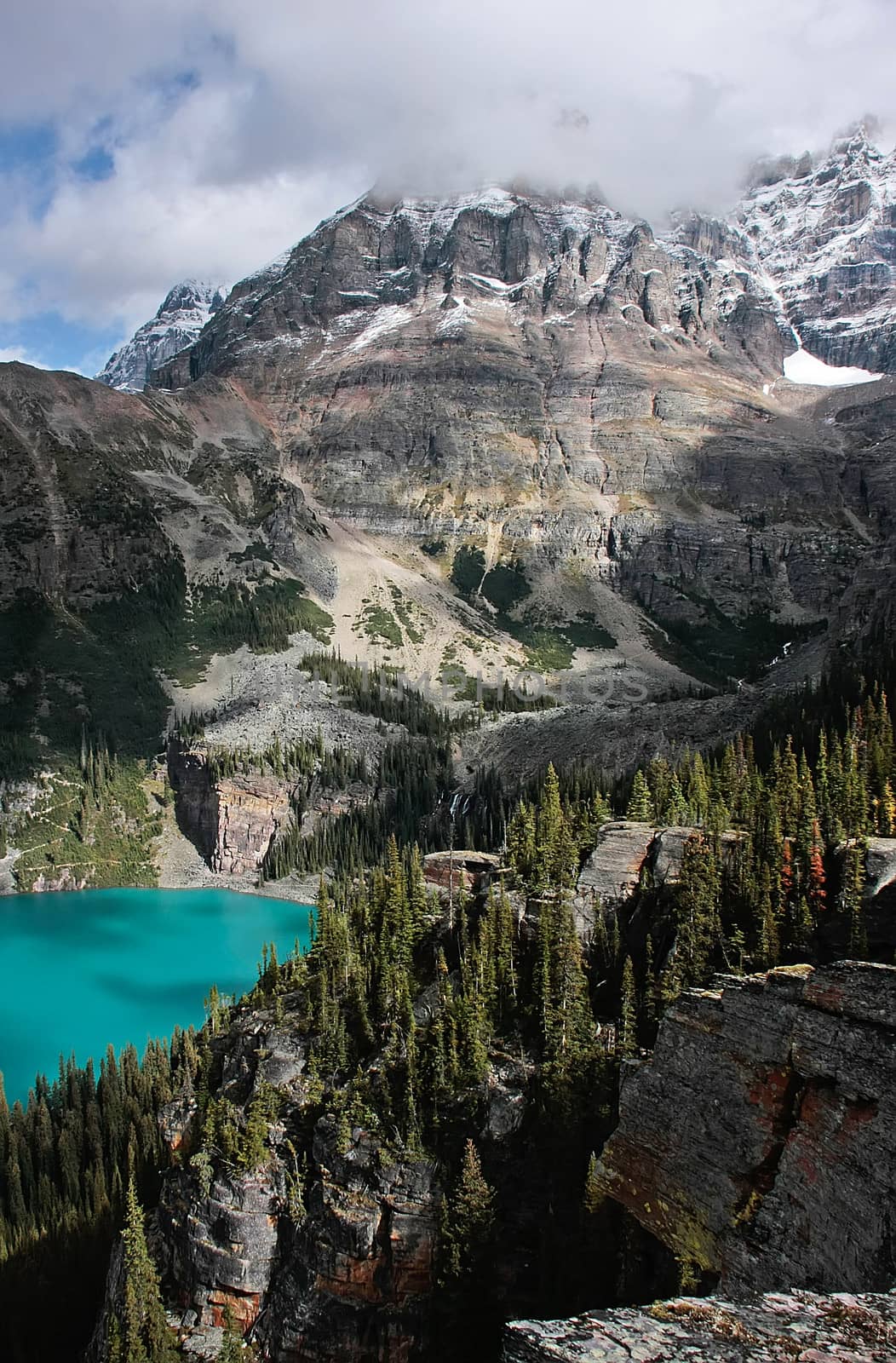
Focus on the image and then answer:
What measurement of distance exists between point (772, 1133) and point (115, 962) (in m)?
79.1

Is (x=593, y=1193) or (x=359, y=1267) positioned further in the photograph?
(x=359, y=1267)

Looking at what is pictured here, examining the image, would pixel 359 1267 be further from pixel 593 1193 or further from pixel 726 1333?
pixel 726 1333

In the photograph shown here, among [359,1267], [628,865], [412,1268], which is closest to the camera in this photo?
[412,1268]

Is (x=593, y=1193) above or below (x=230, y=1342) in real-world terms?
above

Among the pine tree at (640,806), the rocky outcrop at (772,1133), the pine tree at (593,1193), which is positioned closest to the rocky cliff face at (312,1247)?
the pine tree at (593,1193)

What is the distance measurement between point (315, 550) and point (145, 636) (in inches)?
2033

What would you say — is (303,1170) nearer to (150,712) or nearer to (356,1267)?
(356,1267)

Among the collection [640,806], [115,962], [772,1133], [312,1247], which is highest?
[640,806]

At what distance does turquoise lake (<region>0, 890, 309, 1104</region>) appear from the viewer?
215 ft

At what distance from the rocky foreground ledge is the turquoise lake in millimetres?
60968

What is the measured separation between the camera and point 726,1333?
25.9 feet

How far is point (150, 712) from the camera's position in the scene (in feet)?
453

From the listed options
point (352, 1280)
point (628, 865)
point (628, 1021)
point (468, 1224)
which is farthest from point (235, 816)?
point (628, 1021)

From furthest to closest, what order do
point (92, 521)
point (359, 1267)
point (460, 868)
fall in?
point (92, 521), point (460, 868), point (359, 1267)
